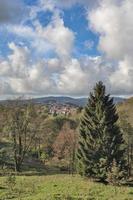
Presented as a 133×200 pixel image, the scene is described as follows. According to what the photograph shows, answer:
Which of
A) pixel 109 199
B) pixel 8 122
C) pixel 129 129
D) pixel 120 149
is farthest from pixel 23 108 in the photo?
pixel 109 199

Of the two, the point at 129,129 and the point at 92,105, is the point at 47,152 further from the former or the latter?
the point at 92,105

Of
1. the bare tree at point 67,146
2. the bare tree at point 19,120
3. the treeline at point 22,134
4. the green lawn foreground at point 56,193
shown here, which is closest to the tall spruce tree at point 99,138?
the green lawn foreground at point 56,193

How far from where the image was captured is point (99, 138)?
56938 millimetres

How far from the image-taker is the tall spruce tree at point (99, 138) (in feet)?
182

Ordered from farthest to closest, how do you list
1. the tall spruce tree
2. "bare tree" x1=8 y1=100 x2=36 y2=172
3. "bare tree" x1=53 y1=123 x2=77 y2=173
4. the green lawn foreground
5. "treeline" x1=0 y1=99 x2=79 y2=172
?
"bare tree" x1=53 y1=123 x2=77 y2=173, "treeline" x1=0 y1=99 x2=79 y2=172, "bare tree" x1=8 y1=100 x2=36 y2=172, the tall spruce tree, the green lawn foreground

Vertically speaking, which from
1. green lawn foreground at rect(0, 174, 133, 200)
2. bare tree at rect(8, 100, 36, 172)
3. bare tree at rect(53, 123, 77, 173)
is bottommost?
bare tree at rect(53, 123, 77, 173)

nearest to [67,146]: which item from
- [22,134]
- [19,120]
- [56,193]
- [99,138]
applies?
[22,134]

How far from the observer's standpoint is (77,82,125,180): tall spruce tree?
55.5 metres

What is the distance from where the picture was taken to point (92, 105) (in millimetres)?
59438

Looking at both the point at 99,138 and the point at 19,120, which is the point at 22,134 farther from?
the point at 99,138

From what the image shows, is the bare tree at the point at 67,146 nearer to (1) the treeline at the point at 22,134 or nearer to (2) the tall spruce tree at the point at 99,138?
(1) the treeline at the point at 22,134

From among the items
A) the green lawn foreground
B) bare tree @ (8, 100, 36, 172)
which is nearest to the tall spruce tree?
the green lawn foreground

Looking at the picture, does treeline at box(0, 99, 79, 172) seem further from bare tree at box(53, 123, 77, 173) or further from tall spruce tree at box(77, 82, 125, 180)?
tall spruce tree at box(77, 82, 125, 180)

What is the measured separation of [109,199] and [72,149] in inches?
2334
